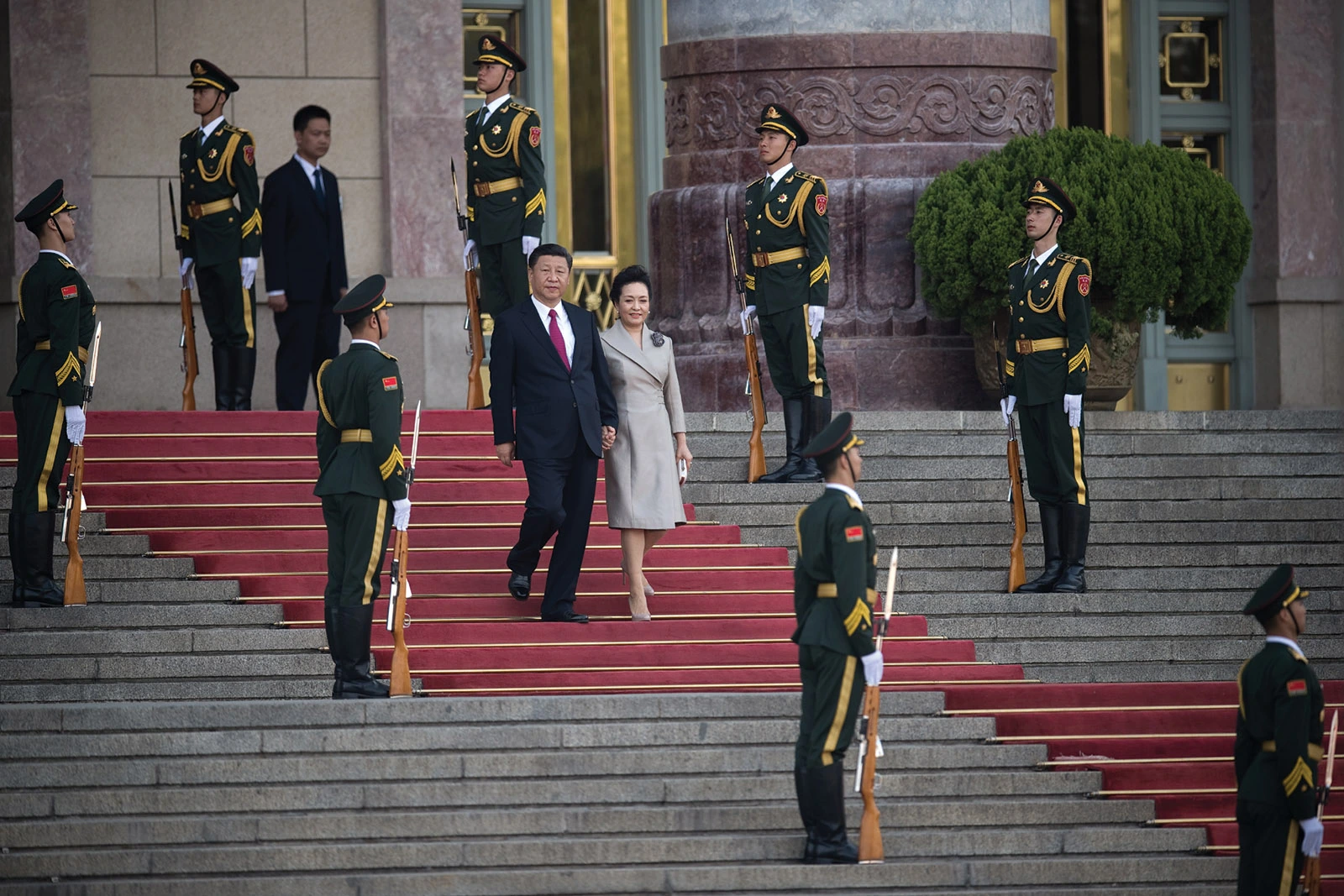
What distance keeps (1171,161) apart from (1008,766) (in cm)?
582

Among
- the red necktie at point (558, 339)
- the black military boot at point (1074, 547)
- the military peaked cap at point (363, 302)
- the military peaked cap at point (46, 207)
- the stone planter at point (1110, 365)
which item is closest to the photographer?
the military peaked cap at point (363, 302)

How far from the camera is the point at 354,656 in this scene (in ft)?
34.0

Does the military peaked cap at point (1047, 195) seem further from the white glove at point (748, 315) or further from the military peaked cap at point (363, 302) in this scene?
the military peaked cap at point (363, 302)

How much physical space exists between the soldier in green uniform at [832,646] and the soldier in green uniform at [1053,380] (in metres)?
3.19

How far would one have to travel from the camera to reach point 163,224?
16750mm

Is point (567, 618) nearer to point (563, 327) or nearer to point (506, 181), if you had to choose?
point (563, 327)

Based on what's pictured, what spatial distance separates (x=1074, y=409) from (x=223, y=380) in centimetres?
512

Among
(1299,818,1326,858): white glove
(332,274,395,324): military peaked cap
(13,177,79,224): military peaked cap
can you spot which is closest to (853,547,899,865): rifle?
(1299,818,1326,858): white glove

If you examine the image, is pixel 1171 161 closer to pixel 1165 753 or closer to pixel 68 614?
pixel 1165 753

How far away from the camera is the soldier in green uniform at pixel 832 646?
9.09m

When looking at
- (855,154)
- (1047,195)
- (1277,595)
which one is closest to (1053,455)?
A: (1047,195)

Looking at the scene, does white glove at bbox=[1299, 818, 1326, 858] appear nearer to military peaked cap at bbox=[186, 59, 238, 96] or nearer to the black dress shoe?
the black dress shoe

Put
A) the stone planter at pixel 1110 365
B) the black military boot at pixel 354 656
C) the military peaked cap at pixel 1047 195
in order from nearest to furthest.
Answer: the black military boot at pixel 354 656, the military peaked cap at pixel 1047 195, the stone planter at pixel 1110 365

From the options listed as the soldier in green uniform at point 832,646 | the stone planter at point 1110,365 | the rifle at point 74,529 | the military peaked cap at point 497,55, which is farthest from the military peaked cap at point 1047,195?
the rifle at point 74,529
